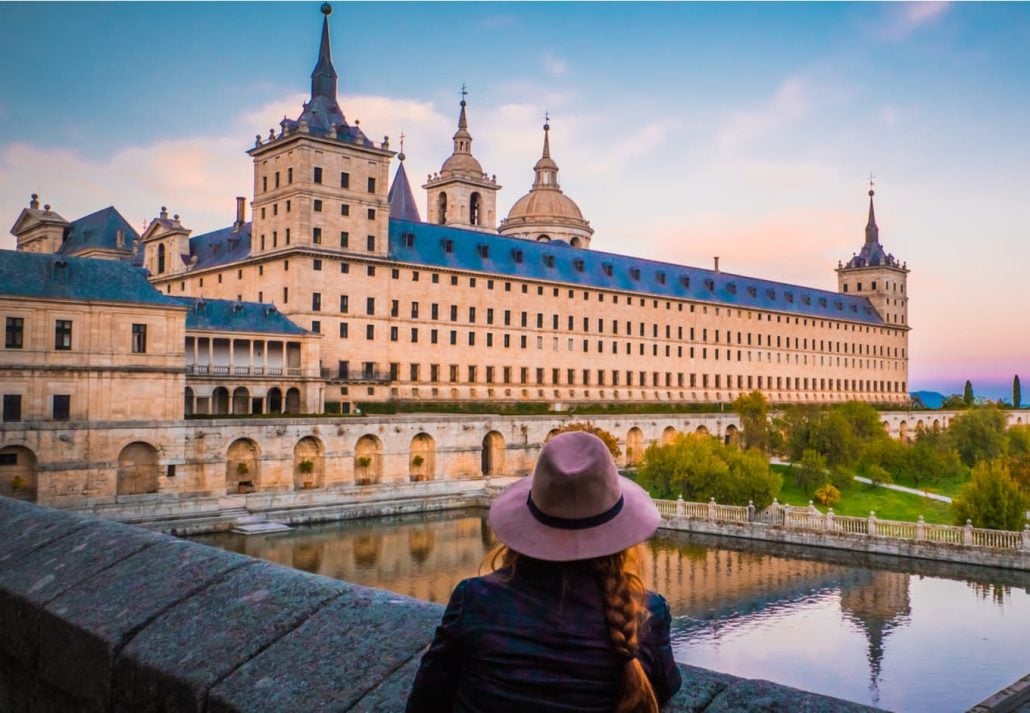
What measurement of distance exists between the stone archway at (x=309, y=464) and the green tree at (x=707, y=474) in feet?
58.1

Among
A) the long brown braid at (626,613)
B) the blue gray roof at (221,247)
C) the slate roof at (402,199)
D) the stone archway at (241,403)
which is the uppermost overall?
the slate roof at (402,199)

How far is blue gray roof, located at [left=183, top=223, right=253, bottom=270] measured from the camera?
6825 centimetres

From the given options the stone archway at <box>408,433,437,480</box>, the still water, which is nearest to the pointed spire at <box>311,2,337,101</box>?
the stone archway at <box>408,433,437,480</box>

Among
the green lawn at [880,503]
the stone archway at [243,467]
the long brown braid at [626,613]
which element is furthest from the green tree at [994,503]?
the long brown braid at [626,613]

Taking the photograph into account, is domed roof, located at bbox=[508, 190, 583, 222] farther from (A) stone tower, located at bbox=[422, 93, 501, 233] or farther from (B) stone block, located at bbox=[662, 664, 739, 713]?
(B) stone block, located at bbox=[662, 664, 739, 713]

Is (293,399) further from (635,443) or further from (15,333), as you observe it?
(635,443)

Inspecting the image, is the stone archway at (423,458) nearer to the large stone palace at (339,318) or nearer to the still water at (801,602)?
the large stone palace at (339,318)

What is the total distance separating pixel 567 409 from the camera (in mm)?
71000

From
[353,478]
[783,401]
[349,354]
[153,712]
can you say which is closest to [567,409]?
[349,354]

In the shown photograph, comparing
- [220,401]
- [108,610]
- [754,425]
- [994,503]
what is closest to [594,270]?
[754,425]

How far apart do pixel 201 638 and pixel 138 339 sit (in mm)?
42773

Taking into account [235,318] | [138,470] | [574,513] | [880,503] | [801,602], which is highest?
[235,318]

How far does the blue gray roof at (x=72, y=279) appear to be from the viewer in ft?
132

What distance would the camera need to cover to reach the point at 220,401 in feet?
179
